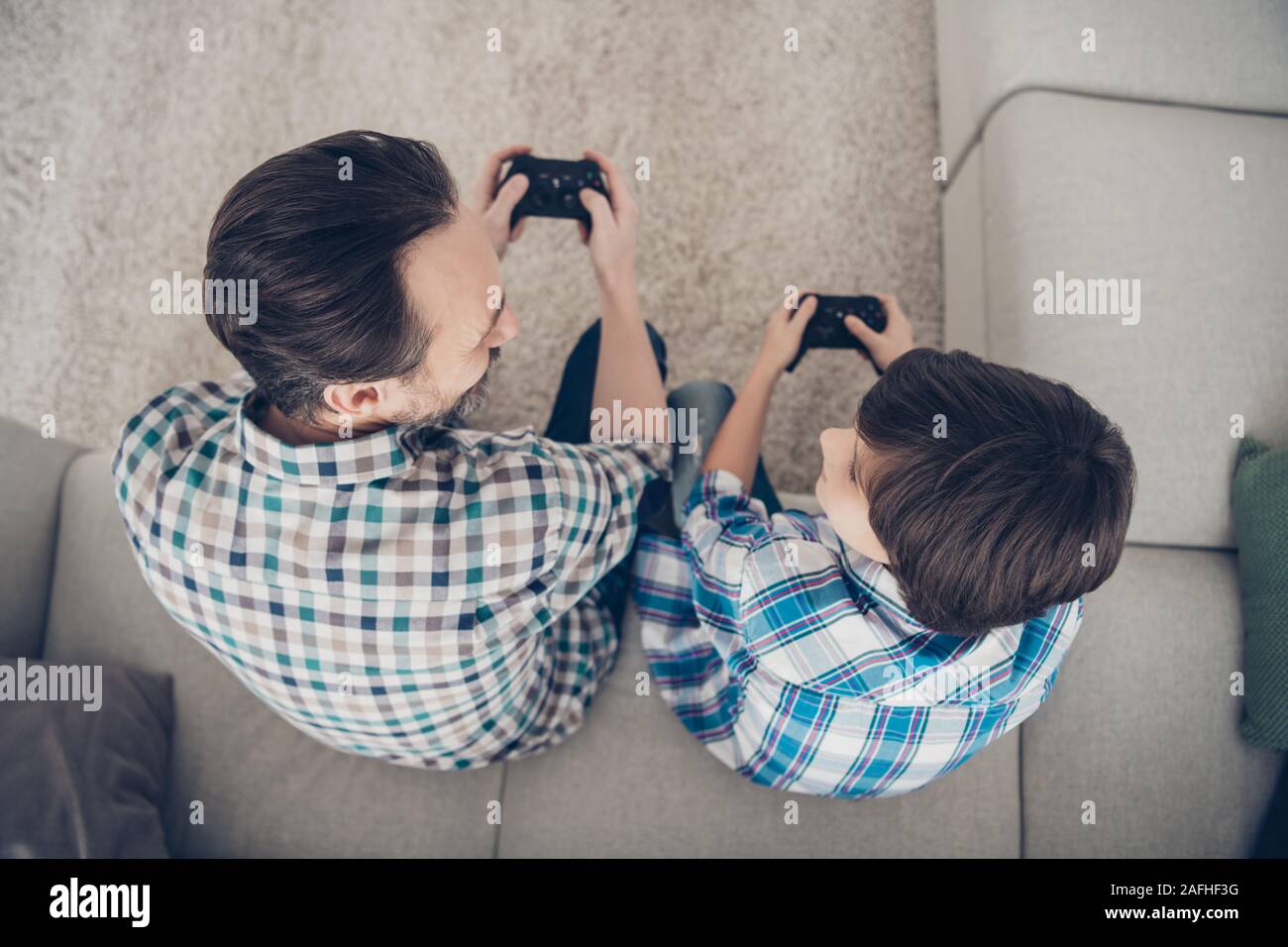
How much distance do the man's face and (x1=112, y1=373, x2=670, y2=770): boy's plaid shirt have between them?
0.04 m

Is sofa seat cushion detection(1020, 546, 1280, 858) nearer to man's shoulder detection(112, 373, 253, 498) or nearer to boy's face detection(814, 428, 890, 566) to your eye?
boy's face detection(814, 428, 890, 566)

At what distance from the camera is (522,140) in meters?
1.44

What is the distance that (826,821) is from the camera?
3.17 feet

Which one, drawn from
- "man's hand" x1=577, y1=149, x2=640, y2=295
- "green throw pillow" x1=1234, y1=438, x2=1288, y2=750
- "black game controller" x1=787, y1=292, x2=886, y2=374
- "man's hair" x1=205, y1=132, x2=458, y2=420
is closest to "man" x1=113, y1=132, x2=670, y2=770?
"man's hair" x1=205, y1=132, x2=458, y2=420

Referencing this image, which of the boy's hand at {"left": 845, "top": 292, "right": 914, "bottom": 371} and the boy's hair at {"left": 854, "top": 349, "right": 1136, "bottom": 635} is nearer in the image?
the boy's hair at {"left": 854, "top": 349, "right": 1136, "bottom": 635}

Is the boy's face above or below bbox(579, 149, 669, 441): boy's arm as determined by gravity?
below

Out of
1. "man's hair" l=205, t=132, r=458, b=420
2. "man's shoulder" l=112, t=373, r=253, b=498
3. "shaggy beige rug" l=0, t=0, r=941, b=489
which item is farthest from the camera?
"shaggy beige rug" l=0, t=0, r=941, b=489

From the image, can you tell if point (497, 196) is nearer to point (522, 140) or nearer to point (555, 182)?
point (555, 182)

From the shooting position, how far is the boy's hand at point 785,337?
3.64 feet

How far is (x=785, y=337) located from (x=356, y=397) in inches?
26.5

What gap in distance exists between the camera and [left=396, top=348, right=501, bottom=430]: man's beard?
760 millimetres

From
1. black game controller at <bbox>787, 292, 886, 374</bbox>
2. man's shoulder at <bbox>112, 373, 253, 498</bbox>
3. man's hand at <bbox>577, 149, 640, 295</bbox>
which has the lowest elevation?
man's shoulder at <bbox>112, 373, 253, 498</bbox>

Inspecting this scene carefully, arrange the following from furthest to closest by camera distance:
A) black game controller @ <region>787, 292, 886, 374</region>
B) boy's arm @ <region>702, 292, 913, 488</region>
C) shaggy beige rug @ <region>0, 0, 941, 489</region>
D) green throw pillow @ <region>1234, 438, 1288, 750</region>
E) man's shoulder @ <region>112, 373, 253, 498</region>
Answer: shaggy beige rug @ <region>0, 0, 941, 489</region>, black game controller @ <region>787, 292, 886, 374</region>, boy's arm @ <region>702, 292, 913, 488</region>, green throw pillow @ <region>1234, 438, 1288, 750</region>, man's shoulder @ <region>112, 373, 253, 498</region>
